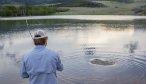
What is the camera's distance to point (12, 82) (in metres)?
12.2

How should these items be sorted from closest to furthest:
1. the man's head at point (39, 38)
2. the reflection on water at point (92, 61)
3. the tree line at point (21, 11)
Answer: the man's head at point (39, 38) < the reflection on water at point (92, 61) < the tree line at point (21, 11)

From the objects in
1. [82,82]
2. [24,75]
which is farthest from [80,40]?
[24,75]

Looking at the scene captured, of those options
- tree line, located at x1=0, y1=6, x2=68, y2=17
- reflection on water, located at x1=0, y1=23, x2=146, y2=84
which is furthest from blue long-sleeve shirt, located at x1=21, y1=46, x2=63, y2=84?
tree line, located at x1=0, y1=6, x2=68, y2=17

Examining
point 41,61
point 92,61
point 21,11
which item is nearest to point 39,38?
point 41,61

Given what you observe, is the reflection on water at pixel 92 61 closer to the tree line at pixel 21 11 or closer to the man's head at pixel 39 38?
the man's head at pixel 39 38

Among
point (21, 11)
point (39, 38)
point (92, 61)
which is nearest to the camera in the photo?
point (39, 38)

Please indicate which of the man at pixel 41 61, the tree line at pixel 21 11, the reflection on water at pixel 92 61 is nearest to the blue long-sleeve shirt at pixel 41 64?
the man at pixel 41 61

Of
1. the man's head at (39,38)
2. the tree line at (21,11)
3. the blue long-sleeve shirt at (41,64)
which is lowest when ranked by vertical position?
the tree line at (21,11)

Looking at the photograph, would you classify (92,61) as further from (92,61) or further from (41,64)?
(41,64)

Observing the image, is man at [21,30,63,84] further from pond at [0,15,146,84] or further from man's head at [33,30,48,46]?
pond at [0,15,146,84]

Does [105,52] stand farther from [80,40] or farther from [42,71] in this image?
[42,71]

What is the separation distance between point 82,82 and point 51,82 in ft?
22.3

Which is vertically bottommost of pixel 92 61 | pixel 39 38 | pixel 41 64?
pixel 92 61

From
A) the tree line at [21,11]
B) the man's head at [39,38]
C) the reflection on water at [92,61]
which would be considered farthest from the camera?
the tree line at [21,11]
